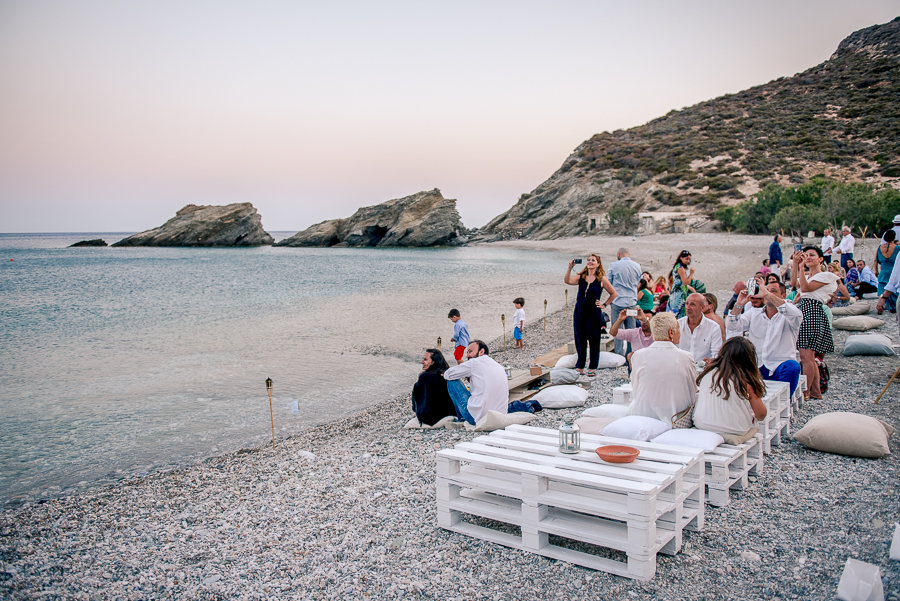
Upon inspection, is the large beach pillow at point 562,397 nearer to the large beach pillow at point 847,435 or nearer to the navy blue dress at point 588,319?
the navy blue dress at point 588,319

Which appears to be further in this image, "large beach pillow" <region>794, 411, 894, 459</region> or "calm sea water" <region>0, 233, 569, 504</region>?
"calm sea water" <region>0, 233, 569, 504</region>

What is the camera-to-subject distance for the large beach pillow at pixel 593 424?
18.3 feet

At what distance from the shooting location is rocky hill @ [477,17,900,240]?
205 feet

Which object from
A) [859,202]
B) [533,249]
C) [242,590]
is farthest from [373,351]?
[533,249]

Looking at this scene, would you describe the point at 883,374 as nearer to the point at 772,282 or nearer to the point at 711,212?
the point at 772,282

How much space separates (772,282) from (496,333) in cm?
1131

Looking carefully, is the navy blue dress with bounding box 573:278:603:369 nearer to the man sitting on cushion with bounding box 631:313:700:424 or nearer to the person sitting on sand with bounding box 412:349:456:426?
the person sitting on sand with bounding box 412:349:456:426

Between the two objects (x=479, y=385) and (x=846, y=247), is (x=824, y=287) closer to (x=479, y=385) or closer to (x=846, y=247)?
(x=479, y=385)

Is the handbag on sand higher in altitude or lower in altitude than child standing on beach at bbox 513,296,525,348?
higher

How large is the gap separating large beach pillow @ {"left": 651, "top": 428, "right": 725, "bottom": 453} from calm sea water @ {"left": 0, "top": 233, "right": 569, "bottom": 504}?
20.8ft

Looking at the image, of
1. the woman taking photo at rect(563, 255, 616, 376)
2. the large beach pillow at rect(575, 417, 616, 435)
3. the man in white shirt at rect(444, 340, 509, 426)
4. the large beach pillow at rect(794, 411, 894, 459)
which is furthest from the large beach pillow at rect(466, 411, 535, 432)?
the large beach pillow at rect(794, 411, 894, 459)

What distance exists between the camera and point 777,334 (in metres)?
6.66

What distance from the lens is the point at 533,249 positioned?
72.6 metres

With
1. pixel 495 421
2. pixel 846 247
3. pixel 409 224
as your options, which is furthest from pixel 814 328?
pixel 409 224
